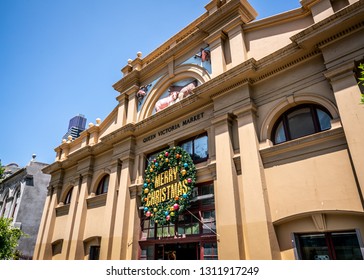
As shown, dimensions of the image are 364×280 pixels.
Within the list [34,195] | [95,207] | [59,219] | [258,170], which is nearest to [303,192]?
[258,170]

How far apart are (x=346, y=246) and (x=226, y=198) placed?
351 cm

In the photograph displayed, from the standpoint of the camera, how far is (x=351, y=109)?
22.1 feet

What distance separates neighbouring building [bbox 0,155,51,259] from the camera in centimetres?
2134

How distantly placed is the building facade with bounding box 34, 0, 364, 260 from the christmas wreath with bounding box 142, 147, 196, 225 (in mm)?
57

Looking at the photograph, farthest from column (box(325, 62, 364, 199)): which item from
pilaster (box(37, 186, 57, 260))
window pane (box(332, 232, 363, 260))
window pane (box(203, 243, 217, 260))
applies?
pilaster (box(37, 186, 57, 260))

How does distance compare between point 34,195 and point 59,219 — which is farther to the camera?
point 34,195

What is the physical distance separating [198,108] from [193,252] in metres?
5.85

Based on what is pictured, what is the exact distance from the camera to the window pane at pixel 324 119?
7.71m

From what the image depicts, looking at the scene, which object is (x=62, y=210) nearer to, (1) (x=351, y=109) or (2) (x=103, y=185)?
(2) (x=103, y=185)

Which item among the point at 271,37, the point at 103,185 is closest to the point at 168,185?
the point at 103,185

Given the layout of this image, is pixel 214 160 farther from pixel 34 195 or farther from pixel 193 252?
pixel 34 195

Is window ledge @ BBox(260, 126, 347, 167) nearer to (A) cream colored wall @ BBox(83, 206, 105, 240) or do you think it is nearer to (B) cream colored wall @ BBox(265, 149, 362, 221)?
(B) cream colored wall @ BBox(265, 149, 362, 221)

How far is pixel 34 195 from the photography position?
2294cm

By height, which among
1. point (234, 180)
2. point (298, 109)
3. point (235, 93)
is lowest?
point (234, 180)
